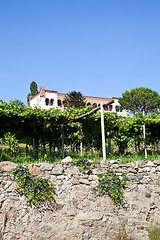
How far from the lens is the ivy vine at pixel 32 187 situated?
523cm

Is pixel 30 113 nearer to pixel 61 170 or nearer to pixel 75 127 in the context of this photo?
pixel 75 127

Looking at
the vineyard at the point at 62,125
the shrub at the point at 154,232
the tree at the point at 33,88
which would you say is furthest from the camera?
the tree at the point at 33,88

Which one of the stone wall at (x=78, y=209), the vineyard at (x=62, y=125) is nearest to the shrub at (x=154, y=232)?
the stone wall at (x=78, y=209)

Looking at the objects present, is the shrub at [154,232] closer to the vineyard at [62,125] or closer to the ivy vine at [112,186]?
the ivy vine at [112,186]

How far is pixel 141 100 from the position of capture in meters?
30.7

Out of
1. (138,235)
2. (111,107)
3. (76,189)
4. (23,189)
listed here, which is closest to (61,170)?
(76,189)

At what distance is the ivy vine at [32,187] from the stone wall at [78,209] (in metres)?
0.13

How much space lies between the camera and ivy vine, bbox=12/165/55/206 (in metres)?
5.23

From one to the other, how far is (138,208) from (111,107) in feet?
108

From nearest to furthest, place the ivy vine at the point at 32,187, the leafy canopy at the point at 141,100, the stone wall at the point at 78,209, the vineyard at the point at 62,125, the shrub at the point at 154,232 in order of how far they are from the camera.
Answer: the stone wall at the point at 78,209 → the ivy vine at the point at 32,187 → the shrub at the point at 154,232 → the vineyard at the point at 62,125 → the leafy canopy at the point at 141,100

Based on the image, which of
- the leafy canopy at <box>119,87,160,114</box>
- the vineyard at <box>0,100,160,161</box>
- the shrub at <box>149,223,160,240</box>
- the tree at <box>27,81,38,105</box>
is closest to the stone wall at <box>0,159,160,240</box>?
the shrub at <box>149,223,160,240</box>

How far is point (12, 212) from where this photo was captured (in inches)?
198

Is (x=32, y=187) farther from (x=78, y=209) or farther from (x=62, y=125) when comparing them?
(x=62, y=125)

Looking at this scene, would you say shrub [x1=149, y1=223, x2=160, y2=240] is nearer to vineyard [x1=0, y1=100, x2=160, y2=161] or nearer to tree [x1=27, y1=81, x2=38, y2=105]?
vineyard [x1=0, y1=100, x2=160, y2=161]
